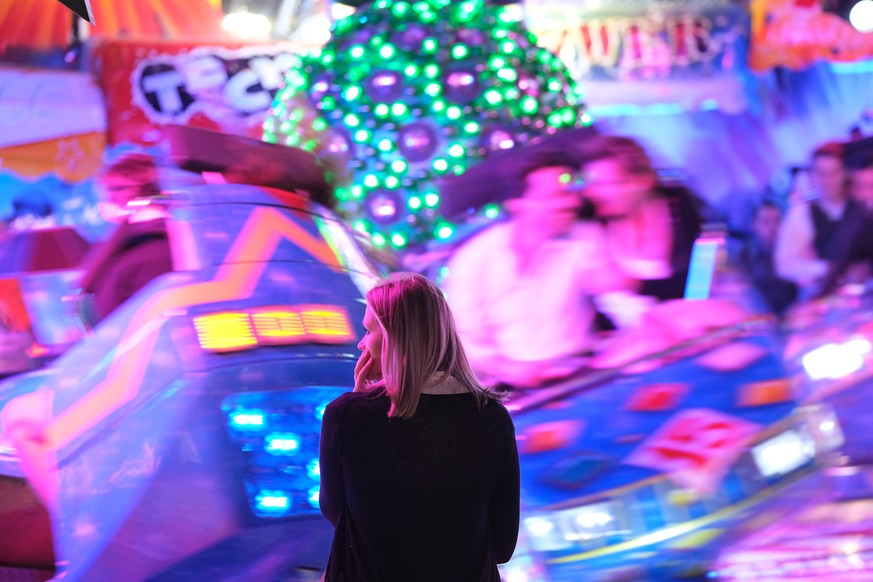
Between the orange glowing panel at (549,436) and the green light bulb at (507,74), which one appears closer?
the orange glowing panel at (549,436)

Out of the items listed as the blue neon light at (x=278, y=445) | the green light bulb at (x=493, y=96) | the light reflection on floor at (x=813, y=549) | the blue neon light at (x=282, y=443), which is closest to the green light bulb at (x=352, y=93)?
the green light bulb at (x=493, y=96)

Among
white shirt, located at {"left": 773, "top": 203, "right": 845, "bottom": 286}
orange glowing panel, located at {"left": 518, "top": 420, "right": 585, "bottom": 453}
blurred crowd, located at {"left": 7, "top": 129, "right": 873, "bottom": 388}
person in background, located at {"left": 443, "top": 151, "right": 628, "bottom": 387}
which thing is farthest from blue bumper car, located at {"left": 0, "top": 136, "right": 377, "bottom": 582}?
white shirt, located at {"left": 773, "top": 203, "right": 845, "bottom": 286}

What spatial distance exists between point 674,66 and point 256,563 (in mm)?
3706

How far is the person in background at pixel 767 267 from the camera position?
277 cm

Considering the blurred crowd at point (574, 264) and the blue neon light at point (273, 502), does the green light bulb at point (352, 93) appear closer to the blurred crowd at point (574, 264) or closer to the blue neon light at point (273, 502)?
the blurred crowd at point (574, 264)

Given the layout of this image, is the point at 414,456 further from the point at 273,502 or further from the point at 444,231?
the point at 444,231

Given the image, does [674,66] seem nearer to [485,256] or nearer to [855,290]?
[855,290]

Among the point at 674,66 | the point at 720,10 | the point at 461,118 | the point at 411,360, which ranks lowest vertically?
the point at 411,360

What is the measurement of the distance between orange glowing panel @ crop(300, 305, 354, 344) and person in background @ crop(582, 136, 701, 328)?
25.1 inches

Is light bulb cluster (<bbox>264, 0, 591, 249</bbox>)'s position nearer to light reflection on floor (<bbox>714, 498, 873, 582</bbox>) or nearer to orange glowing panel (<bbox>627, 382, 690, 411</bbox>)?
orange glowing panel (<bbox>627, 382, 690, 411</bbox>)

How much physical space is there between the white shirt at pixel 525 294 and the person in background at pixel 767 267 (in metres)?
0.58

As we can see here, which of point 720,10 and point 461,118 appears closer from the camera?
point 461,118

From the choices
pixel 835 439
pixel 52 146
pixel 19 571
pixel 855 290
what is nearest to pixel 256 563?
pixel 19 571

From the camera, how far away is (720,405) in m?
2.13
